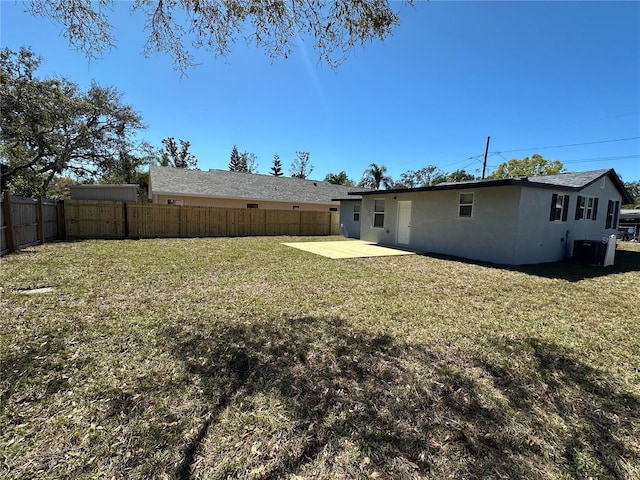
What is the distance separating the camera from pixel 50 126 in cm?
1482

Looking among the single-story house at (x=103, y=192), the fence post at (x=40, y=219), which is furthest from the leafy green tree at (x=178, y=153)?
the fence post at (x=40, y=219)

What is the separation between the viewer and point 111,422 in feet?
7.06

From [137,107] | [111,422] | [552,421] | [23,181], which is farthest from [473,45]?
[23,181]

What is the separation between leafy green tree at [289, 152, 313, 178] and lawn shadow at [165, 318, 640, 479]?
4260cm

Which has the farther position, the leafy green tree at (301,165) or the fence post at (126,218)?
the leafy green tree at (301,165)

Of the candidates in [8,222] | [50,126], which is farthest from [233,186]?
[8,222]

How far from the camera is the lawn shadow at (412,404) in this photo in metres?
1.91

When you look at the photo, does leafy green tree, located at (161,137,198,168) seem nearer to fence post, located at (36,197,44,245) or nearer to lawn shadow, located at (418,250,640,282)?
fence post, located at (36,197,44,245)

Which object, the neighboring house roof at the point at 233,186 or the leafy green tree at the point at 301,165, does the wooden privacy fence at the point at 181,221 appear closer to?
the neighboring house roof at the point at 233,186

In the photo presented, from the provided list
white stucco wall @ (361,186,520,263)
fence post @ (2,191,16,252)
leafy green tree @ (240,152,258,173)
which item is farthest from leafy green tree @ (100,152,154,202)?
leafy green tree @ (240,152,258,173)

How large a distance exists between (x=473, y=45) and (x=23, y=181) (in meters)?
26.1

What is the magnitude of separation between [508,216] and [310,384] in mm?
9384

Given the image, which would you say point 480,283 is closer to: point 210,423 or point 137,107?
point 210,423

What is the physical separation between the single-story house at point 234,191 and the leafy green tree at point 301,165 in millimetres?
19816
